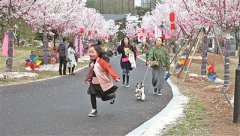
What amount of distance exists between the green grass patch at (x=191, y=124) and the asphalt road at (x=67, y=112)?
29.1 inches

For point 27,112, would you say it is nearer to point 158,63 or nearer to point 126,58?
point 158,63

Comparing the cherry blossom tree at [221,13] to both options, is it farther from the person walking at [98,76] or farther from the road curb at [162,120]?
the person walking at [98,76]

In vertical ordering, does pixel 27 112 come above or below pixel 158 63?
below

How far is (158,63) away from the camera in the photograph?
11578mm

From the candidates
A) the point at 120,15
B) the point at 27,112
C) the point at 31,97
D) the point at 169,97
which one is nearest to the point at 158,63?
the point at 169,97

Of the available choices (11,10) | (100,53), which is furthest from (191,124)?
(11,10)

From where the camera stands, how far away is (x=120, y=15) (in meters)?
118

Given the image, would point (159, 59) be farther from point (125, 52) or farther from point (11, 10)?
point (11, 10)

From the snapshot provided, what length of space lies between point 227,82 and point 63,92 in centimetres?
542

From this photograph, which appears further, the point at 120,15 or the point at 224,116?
the point at 120,15

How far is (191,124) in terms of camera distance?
710cm

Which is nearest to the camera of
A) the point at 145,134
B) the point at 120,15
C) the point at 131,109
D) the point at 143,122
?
the point at 145,134

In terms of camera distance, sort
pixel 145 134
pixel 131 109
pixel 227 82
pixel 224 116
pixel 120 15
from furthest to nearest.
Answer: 1. pixel 120 15
2. pixel 227 82
3. pixel 131 109
4. pixel 224 116
5. pixel 145 134

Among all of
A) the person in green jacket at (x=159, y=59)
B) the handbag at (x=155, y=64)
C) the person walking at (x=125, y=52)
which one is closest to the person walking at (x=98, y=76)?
the handbag at (x=155, y=64)
